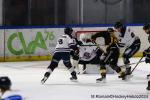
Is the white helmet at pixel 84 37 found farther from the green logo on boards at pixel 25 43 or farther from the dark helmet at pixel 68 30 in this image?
the green logo on boards at pixel 25 43

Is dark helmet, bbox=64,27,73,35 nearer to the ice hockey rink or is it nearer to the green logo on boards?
the ice hockey rink

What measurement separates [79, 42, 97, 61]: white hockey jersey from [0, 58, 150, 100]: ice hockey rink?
40cm

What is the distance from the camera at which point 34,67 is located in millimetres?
10523

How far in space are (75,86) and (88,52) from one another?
1.90m

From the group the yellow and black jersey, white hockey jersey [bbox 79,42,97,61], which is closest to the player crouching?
white hockey jersey [bbox 79,42,97,61]

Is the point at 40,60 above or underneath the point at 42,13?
underneath

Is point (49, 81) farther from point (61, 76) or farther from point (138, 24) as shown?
point (138, 24)

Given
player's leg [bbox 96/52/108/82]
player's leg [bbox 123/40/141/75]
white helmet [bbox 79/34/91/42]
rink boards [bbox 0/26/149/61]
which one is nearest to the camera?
player's leg [bbox 96/52/108/82]

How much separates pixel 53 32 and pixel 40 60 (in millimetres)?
883

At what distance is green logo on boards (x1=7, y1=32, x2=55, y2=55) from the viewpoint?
1199 cm

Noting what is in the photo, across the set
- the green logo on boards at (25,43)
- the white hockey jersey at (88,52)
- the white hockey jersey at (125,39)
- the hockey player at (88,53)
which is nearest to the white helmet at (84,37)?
the hockey player at (88,53)

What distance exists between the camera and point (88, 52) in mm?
9031

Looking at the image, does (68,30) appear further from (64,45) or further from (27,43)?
(27,43)

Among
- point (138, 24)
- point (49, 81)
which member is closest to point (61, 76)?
point (49, 81)
